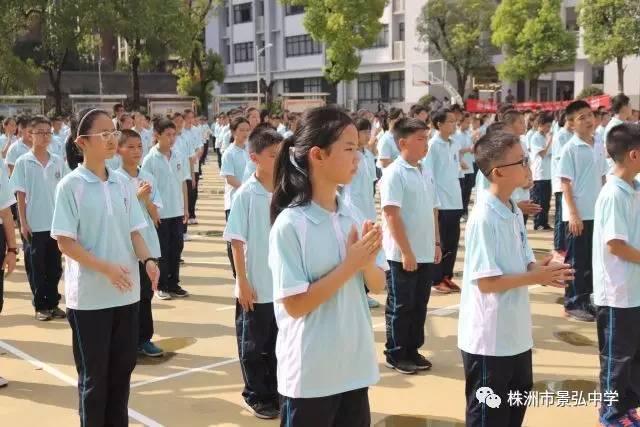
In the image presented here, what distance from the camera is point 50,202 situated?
6504 mm

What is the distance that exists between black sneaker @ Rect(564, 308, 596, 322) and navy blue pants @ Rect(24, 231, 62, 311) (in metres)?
4.69

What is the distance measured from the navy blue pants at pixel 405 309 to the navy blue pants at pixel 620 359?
4.71ft


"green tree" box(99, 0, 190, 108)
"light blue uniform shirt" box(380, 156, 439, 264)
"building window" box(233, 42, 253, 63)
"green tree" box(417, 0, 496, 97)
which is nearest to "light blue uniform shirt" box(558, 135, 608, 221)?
"light blue uniform shirt" box(380, 156, 439, 264)

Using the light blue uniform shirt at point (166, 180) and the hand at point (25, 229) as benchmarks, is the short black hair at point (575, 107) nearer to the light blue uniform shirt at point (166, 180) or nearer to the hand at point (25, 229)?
the light blue uniform shirt at point (166, 180)

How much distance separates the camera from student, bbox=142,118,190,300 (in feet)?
23.0

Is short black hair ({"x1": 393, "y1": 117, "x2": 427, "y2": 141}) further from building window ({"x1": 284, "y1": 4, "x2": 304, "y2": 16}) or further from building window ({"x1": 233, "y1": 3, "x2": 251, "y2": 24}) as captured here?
building window ({"x1": 233, "y1": 3, "x2": 251, "y2": 24})

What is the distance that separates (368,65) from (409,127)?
38.1 m

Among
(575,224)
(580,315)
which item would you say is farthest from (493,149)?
(580,315)

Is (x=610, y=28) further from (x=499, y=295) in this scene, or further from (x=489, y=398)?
(x=489, y=398)

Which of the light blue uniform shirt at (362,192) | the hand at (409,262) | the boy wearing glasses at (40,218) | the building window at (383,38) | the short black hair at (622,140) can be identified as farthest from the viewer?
the building window at (383,38)

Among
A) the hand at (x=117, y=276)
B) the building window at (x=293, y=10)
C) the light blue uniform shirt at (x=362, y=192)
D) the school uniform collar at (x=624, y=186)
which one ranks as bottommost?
the hand at (x=117, y=276)

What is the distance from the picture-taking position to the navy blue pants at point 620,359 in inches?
151

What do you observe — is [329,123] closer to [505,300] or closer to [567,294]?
[505,300]

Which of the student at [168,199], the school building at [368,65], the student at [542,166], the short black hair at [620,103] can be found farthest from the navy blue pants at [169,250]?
the school building at [368,65]
